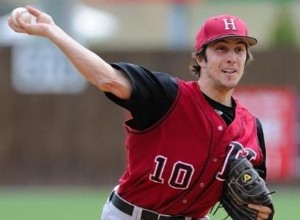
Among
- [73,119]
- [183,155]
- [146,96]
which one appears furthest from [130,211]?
[73,119]

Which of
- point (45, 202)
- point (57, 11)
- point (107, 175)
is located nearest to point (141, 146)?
point (45, 202)

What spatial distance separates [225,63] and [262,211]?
82 centimetres

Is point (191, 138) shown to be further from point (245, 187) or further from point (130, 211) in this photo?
point (130, 211)

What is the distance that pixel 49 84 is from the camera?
15.9 meters

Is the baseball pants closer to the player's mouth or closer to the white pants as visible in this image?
the white pants

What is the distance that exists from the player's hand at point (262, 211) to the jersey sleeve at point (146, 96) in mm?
723

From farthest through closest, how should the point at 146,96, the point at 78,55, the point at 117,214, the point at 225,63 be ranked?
the point at 117,214
the point at 225,63
the point at 146,96
the point at 78,55

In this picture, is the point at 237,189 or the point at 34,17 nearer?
the point at 34,17

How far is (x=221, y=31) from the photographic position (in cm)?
552

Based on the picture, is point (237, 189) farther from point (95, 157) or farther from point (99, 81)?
point (95, 157)

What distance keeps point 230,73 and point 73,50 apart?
965 mm

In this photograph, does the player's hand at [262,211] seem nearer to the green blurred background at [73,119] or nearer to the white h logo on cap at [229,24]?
the white h logo on cap at [229,24]

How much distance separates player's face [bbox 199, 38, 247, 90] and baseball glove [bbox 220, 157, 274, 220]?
422 millimetres

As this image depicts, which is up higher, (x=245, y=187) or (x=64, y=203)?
(x=245, y=187)
